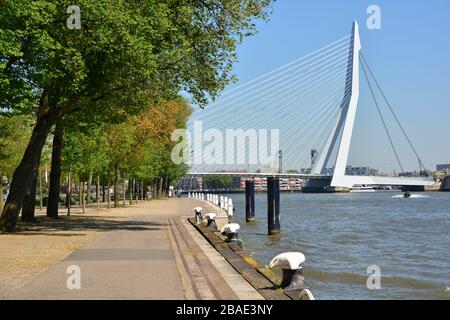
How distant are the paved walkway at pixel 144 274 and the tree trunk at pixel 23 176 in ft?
17.0

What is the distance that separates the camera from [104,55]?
22.0 metres

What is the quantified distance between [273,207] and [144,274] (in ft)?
75.4

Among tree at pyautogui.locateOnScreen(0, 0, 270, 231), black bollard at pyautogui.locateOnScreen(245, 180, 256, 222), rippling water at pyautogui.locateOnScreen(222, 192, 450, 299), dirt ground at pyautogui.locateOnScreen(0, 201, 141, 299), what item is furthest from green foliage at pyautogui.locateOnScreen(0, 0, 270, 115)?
black bollard at pyautogui.locateOnScreen(245, 180, 256, 222)

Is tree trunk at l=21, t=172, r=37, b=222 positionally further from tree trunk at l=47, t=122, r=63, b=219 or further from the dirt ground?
tree trunk at l=47, t=122, r=63, b=219

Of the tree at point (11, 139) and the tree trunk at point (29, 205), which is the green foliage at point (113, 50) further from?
the tree at point (11, 139)

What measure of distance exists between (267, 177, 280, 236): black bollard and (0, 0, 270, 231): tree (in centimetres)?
993

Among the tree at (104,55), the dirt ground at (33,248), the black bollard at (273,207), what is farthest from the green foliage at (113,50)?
the black bollard at (273,207)

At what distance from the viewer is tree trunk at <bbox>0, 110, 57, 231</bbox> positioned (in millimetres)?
23516

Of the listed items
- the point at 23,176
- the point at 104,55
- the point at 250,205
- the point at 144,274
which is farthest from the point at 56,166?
the point at 144,274

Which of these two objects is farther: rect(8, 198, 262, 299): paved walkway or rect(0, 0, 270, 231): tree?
rect(0, 0, 270, 231): tree

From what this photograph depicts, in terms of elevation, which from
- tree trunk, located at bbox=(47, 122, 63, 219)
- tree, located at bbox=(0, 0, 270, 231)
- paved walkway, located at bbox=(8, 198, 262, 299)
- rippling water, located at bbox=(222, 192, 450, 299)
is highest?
tree, located at bbox=(0, 0, 270, 231)

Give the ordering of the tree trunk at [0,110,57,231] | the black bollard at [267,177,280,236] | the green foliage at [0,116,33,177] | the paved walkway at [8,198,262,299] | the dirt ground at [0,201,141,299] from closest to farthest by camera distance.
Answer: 1. the paved walkway at [8,198,262,299]
2. the dirt ground at [0,201,141,299]
3. the tree trunk at [0,110,57,231]
4. the black bollard at [267,177,280,236]
5. the green foliage at [0,116,33,177]

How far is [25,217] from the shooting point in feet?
94.2
